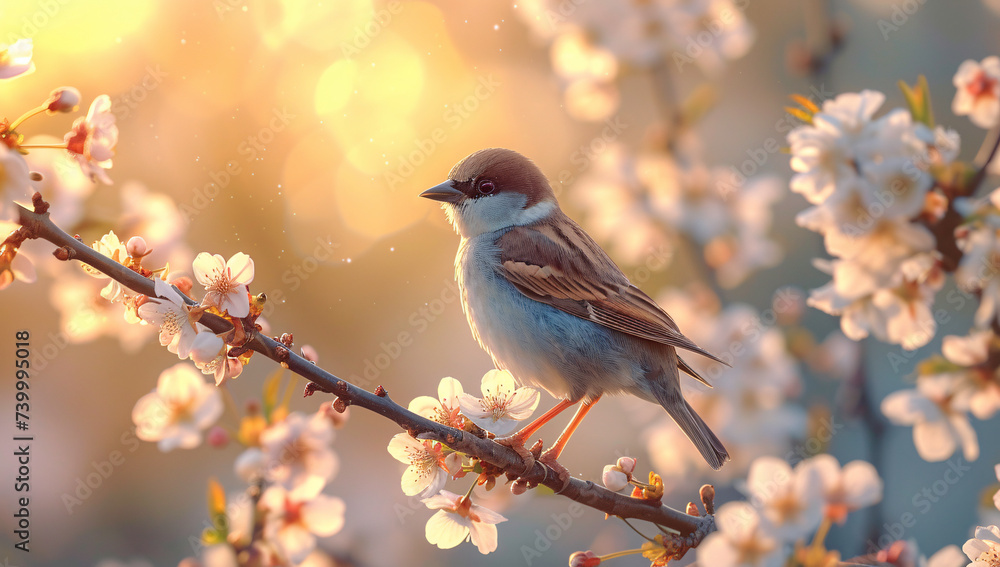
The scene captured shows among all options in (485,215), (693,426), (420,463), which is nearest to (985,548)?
(693,426)

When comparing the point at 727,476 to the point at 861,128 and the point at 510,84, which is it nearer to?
the point at 861,128

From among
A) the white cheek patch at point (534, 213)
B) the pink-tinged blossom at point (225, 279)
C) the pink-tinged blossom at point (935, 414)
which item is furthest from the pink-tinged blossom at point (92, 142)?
the pink-tinged blossom at point (935, 414)

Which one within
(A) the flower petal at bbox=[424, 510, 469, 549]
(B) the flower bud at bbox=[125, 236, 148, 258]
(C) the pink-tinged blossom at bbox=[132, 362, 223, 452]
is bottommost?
(A) the flower petal at bbox=[424, 510, 469, 549]

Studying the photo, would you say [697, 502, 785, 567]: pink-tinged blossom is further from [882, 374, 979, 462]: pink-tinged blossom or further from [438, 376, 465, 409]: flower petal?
[882, 374, 979, 462]: pink-tinged blossom

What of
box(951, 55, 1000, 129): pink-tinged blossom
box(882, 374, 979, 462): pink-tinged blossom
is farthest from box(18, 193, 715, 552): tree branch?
box(951, 55, 1000, 129): pink-tinged blossom

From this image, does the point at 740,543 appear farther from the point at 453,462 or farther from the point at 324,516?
Result: the point at 324,516

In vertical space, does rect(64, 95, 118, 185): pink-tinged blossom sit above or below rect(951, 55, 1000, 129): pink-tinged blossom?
below

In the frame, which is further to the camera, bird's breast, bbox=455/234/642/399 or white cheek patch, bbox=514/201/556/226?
white cheek patch, bbox=514/201/556/226

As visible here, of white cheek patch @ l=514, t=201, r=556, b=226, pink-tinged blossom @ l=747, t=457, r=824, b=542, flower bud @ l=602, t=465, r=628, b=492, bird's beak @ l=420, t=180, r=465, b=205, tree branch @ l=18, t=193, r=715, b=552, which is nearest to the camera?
tree branch @ l=18, t=193, r=715, b=552
